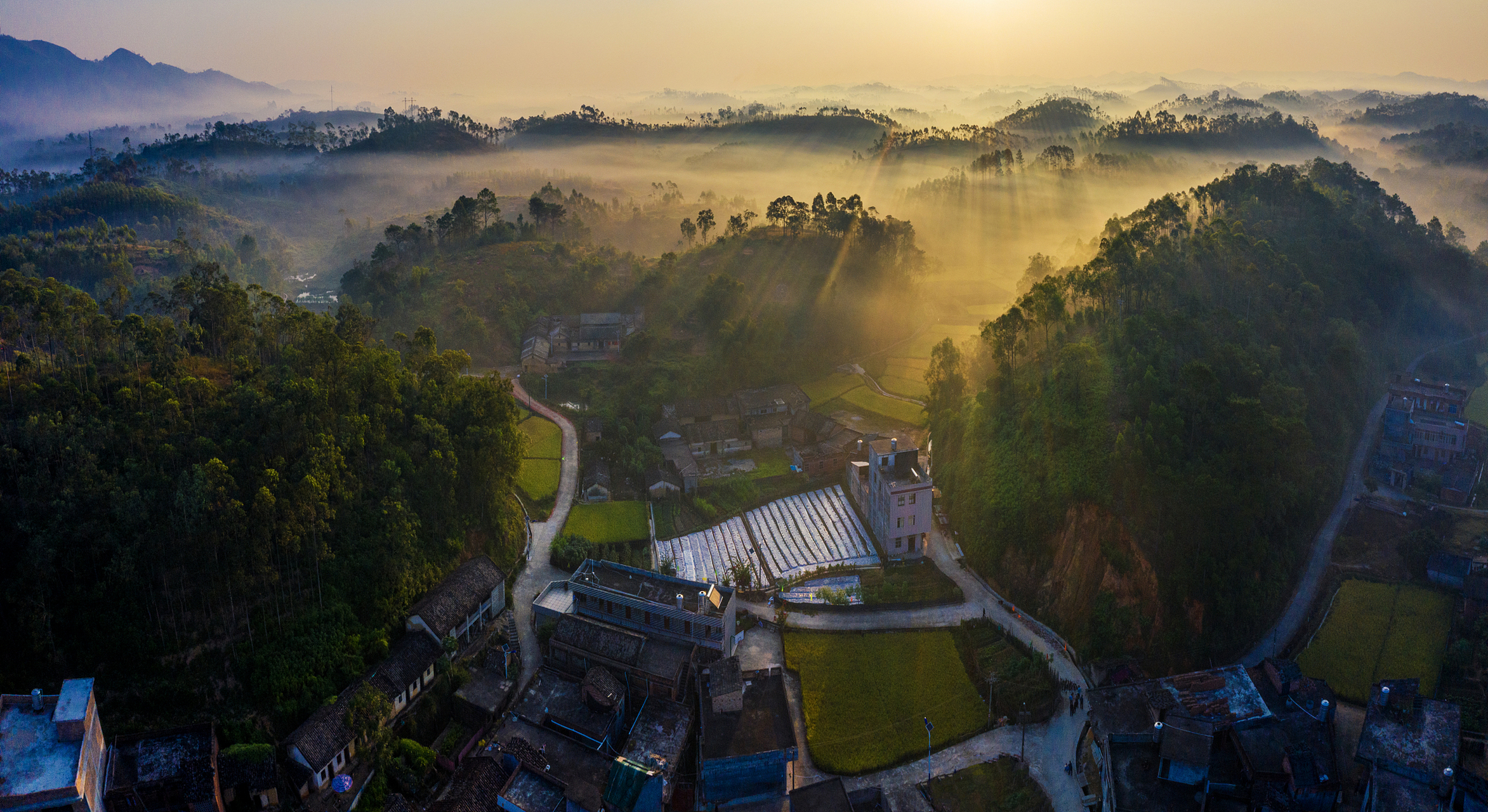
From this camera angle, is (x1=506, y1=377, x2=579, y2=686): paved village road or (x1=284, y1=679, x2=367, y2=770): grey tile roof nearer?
(x1=284, y1=679, x2=367, y2=770): grey tile roof

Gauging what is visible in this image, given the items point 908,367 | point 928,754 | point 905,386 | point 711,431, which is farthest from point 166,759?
point 908,367

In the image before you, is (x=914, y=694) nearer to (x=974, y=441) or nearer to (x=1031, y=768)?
(x=1031, y=768)

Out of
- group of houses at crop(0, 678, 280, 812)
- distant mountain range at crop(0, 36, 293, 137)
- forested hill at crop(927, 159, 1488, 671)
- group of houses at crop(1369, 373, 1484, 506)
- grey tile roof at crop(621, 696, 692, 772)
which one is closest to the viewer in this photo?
group of houses at crop(0, 678, 280, 812)

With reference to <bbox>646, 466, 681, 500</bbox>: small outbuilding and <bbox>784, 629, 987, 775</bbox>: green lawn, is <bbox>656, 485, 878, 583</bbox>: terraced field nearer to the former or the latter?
<bbox>646, 466, 681, 500</bbox>: small outbuilding

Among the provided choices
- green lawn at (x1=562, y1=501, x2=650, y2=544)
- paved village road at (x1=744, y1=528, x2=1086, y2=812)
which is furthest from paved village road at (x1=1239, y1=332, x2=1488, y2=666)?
green lawn at (x1=562, y1=501, x2=650, y2=544)

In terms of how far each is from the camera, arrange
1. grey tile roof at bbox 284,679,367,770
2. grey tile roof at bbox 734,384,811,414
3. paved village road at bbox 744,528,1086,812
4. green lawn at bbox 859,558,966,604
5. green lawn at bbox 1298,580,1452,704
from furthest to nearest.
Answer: grey tile roof at bbox 734,384,811,414
green lawn at bbox 859,558,966,604
green lawn at bbox 1298,580,1452,704
paved village road at bbox 744,528,1086,812
grey tile roof at bbox 284,679,367,770

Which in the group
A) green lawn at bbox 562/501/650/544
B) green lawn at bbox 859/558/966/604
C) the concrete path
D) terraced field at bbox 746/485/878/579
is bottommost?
terraced field at bbox 746/485/878/579

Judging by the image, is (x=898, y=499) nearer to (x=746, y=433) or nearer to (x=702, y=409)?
(x=746, y=433)

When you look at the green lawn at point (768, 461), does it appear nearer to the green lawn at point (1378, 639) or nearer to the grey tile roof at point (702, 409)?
the grey tile roof at point (702, 409)
